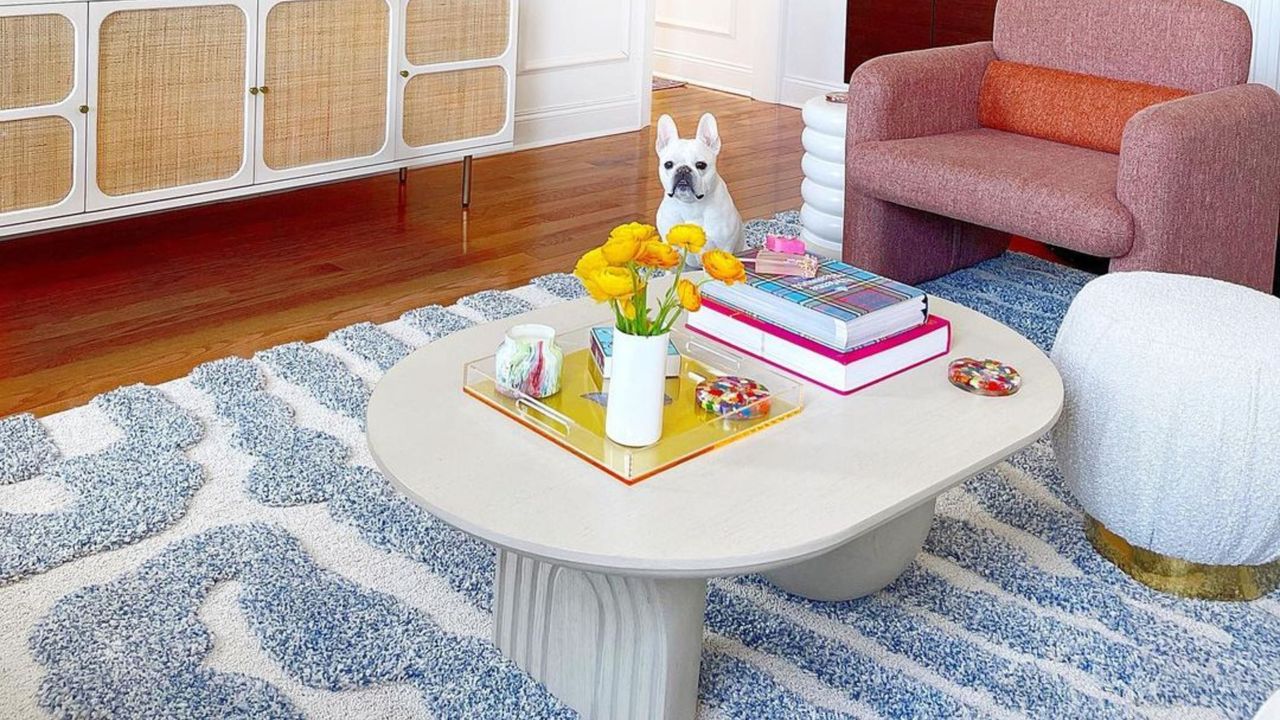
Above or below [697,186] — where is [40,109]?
above

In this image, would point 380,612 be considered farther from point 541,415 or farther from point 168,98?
point 168,98

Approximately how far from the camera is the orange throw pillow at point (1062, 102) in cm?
311

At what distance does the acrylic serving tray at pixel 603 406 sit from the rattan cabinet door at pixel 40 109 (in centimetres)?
161

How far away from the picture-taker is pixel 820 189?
349 centimetres

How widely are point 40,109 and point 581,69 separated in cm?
212

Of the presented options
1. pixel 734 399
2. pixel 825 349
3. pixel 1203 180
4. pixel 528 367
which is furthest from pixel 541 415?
pixel 1203 180

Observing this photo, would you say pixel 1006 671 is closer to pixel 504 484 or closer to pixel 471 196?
pixel 504 484

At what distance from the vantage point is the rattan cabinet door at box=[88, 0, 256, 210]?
2.99 m

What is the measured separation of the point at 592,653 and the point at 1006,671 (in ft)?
1.88

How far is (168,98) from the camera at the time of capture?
3.10 metres

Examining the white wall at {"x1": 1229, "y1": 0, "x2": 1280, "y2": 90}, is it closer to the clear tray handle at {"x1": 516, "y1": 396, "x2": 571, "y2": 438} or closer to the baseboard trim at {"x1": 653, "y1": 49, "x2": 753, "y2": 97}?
the baseboard trim at {"x1": 653, "y1": 49, "x2": 753, "y2": 97}

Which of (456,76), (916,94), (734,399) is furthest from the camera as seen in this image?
(456,76)

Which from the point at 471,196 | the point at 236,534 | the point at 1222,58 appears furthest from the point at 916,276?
the point at 236,534

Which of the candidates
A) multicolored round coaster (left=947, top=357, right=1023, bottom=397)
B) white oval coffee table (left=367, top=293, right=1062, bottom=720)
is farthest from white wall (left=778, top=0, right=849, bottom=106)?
white oval coffee table (left=367, top=293, right=1062, bottom=720)
